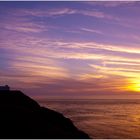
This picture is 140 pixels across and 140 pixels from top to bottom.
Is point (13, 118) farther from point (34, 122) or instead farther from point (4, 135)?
point (4, 135)

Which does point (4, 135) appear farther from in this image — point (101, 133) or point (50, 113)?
point (101, 133)

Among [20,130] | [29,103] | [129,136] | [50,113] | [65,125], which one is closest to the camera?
[20,130]

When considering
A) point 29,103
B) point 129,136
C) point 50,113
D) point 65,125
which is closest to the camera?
point 65,125

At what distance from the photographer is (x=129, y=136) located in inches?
1827

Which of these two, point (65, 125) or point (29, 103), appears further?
point (29, 103)

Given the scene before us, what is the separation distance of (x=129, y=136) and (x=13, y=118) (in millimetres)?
27720

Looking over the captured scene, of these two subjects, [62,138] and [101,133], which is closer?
[62,138]

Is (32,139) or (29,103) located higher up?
(29,103)

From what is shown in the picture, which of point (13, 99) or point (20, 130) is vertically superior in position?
point (13, 99)

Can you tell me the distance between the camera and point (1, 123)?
2112 centimetres

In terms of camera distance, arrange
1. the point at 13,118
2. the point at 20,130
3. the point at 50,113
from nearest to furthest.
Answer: the point at 20,130, the point at 13,118, the point at 50,113

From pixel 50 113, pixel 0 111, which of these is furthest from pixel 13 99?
pixel 0 111

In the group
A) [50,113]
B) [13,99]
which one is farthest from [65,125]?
[13,99]

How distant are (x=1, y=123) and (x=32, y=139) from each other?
3181mm
